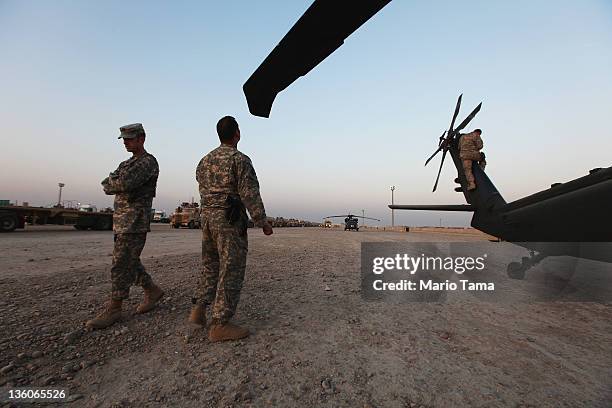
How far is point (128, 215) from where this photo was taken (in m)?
2.97

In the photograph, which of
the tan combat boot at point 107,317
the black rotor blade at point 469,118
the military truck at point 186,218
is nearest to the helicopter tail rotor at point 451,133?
the black rotor blade at point 469,118

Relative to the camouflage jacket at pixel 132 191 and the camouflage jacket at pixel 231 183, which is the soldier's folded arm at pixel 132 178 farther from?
the camouflage jacket at pixel 231 183

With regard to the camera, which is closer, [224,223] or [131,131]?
[224,223]

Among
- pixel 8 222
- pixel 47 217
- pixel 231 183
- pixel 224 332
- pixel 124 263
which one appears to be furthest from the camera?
pixel 47 217

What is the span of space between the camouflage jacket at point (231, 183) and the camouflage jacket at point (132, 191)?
0.84m

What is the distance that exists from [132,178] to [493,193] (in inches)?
269

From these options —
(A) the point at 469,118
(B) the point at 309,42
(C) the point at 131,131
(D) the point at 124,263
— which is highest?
(A) the point at 469,118

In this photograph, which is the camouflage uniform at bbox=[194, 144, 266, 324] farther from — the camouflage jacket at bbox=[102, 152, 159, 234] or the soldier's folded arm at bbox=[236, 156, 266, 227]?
the camouflage jacket at bbox=[102, 152, 159, 234]

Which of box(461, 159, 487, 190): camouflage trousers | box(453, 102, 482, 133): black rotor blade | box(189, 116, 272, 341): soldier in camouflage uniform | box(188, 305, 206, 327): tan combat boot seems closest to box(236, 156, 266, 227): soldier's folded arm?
box(189, 116, 272, 341): soldier in camouflage uniform

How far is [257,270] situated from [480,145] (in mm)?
5966

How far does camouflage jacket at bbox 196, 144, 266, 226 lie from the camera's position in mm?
2623

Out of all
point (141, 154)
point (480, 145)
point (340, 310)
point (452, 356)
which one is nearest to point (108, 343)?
point (141, 154)

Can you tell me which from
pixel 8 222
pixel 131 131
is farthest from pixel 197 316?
pixel 8 222

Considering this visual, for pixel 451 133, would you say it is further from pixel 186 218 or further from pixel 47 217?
pixel 186 218
